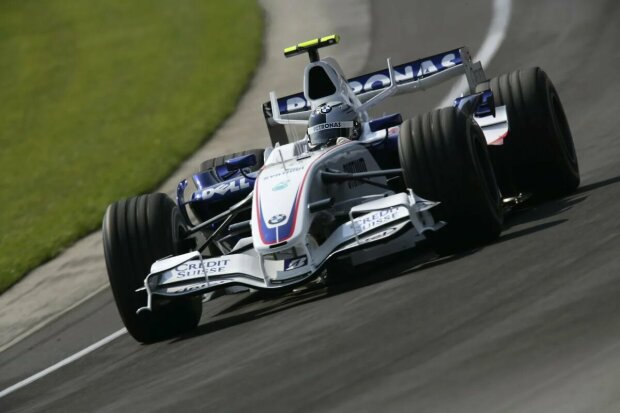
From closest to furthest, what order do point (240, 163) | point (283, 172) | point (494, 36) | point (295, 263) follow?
point (295, 263) → point (283, 172) → point (240, 163) → point (494, 36)

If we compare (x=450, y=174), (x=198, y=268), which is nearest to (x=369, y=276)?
(x=450, y=174)

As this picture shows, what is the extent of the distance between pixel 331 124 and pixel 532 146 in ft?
5.56

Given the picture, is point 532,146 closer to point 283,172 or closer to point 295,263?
point 283,172

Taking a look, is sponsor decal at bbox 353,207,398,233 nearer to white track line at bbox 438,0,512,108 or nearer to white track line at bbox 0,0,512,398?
white track line at bbox 0,0,512,398

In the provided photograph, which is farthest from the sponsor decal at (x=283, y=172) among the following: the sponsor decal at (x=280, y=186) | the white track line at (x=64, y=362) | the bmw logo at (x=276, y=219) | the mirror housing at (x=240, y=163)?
the white track line at (x=64, y=362)

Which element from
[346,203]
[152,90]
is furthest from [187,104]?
[346,203]

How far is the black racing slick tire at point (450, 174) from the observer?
32.8ft

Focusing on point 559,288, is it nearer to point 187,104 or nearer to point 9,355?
point 9,355

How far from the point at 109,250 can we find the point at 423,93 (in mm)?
9178

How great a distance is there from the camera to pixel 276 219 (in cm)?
999

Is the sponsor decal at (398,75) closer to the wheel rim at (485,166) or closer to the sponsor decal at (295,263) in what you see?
the wheel rim at (485,166)

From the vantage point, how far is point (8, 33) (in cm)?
3034

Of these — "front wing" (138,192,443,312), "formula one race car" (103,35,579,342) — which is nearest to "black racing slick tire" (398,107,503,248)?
"formula one race car" (103,35,579,342)

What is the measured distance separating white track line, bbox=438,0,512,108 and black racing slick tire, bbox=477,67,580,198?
597cm
